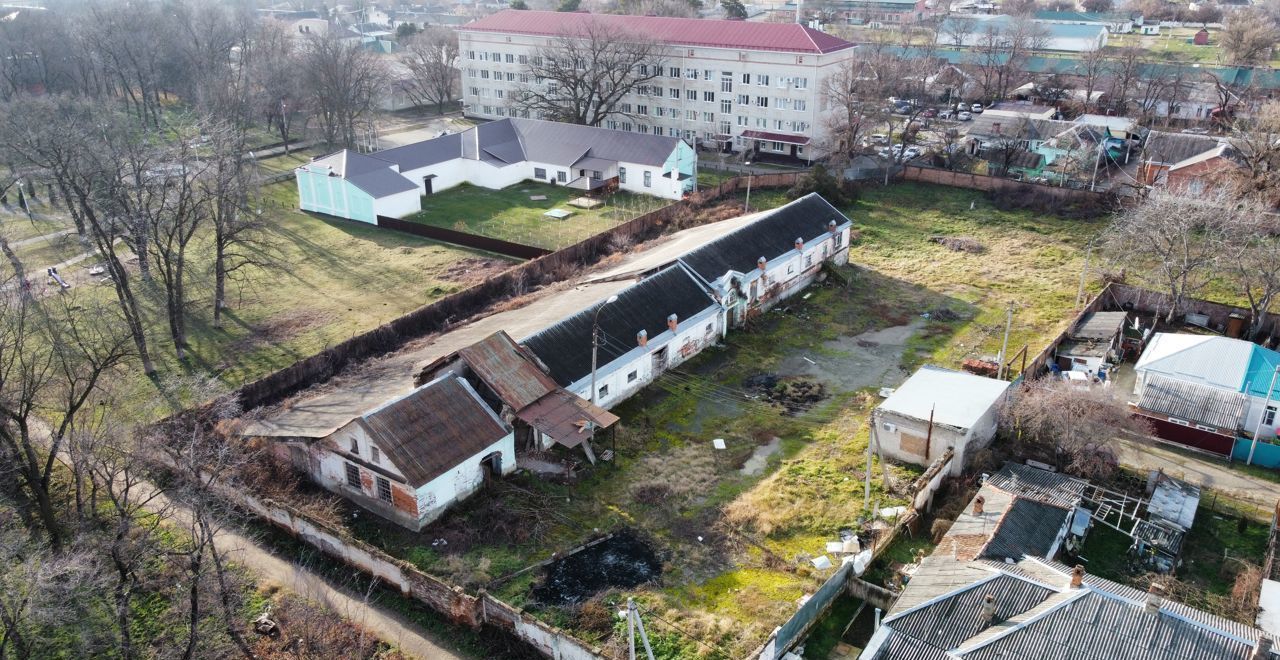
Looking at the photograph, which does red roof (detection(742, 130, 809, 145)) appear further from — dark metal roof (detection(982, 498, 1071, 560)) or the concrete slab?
dark metal roof (detection(982, 498, 1071, 560))

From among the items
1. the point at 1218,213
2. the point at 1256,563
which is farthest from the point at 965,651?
the point at 1218,213

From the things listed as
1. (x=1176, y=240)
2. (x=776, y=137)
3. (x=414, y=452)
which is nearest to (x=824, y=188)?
(x=776, y=137)

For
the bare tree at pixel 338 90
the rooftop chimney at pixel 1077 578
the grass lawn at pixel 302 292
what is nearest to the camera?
the rooftop chimney at pixel 1077 578

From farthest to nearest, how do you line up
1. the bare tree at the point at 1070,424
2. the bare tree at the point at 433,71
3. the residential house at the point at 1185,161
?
the bare tree at the point at 433,71 → the residential house at the point at 1185,161 → the bare tree at the point at 1070,424

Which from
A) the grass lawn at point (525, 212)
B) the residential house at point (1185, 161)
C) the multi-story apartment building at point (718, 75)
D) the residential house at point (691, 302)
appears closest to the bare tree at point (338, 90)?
the multi-story apartment building at point (718, 75)

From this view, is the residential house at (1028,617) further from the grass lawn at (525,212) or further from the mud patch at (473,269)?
the grass lawn at (525,212)

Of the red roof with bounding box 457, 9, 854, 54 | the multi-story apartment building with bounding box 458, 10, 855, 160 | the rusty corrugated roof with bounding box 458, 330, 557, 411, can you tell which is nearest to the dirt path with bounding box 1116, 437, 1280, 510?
the rusty corrugated roof with bounding box 458, 330, 557, 411

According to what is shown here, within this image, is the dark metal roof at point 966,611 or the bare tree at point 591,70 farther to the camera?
the bare tree at point 591,70

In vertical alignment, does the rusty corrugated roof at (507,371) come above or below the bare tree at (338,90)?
below
